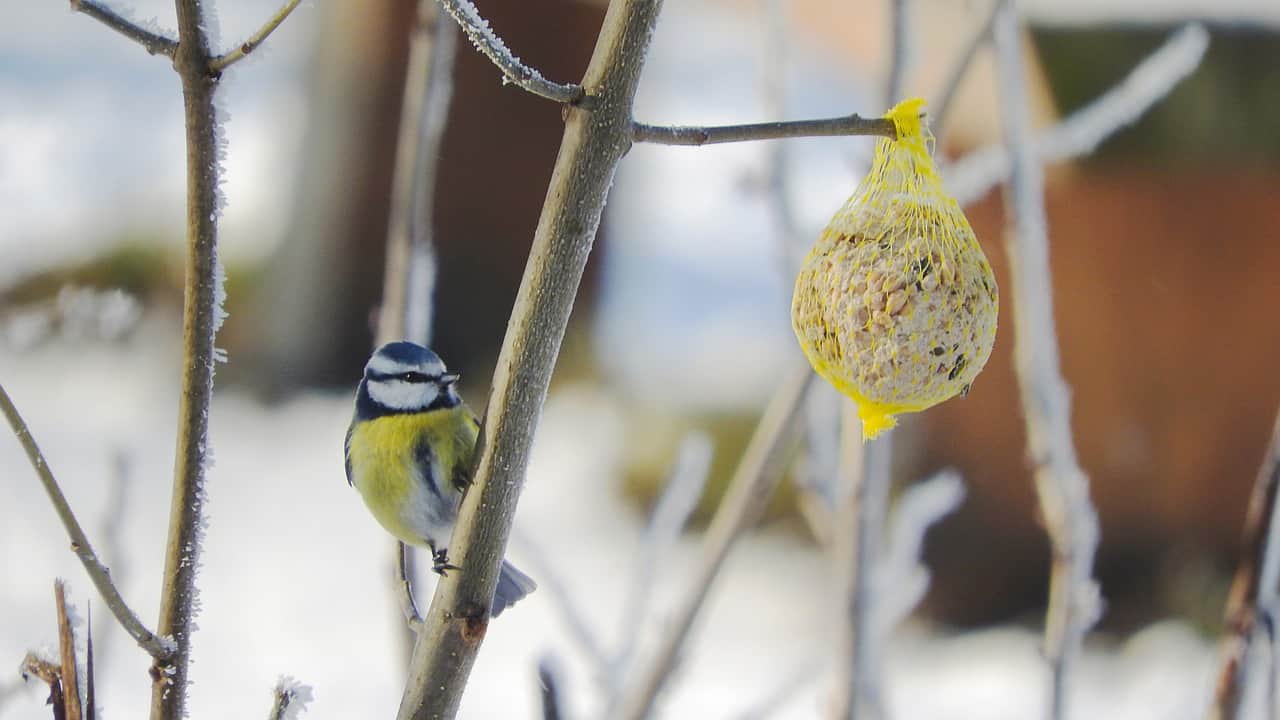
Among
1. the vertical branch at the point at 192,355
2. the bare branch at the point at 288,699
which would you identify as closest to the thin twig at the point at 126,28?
the vertical branch at the point at 192,355

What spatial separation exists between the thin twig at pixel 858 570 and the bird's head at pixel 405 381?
466 millimetres

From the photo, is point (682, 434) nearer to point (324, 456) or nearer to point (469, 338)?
point (469, 338)

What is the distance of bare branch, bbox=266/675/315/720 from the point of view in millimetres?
704

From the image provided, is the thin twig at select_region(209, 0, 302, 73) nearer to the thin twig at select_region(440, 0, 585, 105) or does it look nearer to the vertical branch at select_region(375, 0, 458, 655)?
the thin twig at select_region(440, 0, 585, 105)

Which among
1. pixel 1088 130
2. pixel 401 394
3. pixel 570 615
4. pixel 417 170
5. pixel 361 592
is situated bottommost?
pixel 570 615

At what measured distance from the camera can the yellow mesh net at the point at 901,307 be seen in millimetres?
1009

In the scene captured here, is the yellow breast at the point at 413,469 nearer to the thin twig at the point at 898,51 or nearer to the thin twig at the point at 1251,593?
the thin twig at the point at 898,51

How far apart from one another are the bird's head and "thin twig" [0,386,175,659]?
47cm

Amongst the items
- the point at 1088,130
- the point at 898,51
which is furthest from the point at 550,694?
the point at 1088,130

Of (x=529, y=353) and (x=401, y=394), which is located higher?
(x=401, y=394)

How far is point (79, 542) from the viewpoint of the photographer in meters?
0.68

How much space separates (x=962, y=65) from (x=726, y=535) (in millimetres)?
582

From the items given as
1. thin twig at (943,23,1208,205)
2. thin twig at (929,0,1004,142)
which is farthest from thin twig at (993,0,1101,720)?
thin twig at (943,23,1208,205)

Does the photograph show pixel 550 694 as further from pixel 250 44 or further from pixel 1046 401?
pixel 1046 401
